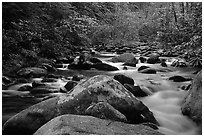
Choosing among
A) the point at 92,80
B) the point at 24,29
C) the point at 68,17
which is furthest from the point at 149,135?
the point at 68,17

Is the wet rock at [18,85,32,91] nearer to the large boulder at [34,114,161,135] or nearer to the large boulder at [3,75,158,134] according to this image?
the large boulder at [3,75,158,134]

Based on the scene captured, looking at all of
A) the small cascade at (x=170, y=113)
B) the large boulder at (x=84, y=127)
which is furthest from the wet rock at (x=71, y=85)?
the large boulder at (x=84, y=127)

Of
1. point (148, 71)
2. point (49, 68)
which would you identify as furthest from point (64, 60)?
point (148, 71)

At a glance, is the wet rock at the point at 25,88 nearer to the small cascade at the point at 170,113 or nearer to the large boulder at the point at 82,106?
the large boulder at the point at 82,106

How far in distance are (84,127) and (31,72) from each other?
4.98 metres

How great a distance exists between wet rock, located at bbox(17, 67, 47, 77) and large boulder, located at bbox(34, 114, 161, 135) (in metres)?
4.67

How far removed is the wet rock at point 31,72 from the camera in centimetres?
702

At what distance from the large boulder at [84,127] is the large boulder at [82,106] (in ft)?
2.56

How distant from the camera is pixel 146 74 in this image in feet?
25.7

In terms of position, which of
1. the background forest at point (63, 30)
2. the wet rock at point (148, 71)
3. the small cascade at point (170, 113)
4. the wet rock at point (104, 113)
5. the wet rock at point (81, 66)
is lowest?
the small cascade at point (170, 113)

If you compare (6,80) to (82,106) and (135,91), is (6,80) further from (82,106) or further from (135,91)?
(82,106)

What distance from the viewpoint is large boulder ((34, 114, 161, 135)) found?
2.37 meters

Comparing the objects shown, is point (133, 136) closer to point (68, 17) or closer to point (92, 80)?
point (92, 80)

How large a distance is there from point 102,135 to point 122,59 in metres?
8.56
